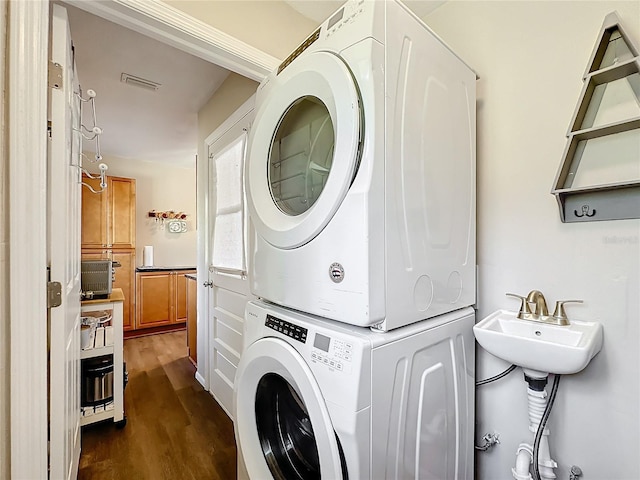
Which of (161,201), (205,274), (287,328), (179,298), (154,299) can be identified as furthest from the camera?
(161,201)

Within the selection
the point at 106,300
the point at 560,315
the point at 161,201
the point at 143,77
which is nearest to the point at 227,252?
the point at 106,300

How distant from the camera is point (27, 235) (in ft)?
3.10

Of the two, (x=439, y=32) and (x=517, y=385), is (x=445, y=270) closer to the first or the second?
(x=517, y=385)

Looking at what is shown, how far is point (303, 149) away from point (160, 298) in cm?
421

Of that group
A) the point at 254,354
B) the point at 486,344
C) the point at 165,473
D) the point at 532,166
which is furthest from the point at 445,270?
the point at 165,473

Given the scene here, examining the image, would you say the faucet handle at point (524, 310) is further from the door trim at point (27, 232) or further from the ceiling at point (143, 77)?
the door trim at point (27, 232)

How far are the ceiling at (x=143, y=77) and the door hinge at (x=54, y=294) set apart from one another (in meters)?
1.25

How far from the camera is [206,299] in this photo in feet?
9.11

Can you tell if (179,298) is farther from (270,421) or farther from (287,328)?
(287,328)

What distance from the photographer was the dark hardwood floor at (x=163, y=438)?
5.77 ft

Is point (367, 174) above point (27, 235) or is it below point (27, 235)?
above

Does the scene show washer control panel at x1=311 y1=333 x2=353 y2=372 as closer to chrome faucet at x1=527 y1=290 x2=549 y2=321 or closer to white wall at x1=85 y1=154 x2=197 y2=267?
chrome faucet at x1=527 y1=290 x2=549 y2=321

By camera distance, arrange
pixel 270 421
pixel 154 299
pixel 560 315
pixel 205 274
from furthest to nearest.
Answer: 1. pixel 154 299
2. pixel 205 274
3. pixel 270 421
4. pixel 560 315

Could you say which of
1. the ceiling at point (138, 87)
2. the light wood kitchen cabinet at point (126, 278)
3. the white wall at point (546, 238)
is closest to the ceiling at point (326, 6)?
the white wall at point (546, 238)
